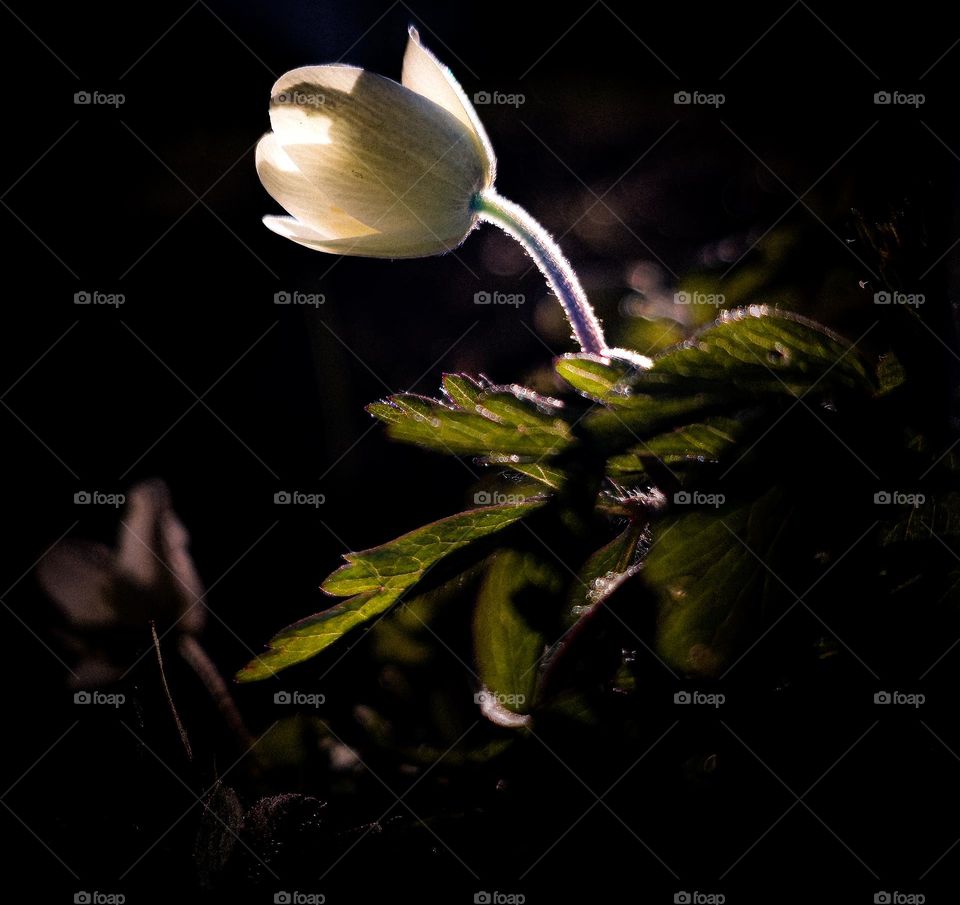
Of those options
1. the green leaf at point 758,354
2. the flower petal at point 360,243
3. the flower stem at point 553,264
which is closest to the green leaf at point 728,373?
the green leaf at point 758,354

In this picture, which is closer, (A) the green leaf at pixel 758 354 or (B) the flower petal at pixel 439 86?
(A) the green leaf at pixel 758 354

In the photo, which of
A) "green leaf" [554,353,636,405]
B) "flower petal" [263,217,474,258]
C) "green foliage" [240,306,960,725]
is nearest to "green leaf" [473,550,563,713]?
"green foliage" [240,306,960,725]

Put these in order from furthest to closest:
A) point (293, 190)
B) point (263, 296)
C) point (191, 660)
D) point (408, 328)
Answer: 1. point (263, 296)
2. point (408, 328)
3. point (293, 190)
4. point (191, 660)

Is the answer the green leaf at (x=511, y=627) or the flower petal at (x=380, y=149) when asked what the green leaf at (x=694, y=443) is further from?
the flower petal at (x=380, y=149)

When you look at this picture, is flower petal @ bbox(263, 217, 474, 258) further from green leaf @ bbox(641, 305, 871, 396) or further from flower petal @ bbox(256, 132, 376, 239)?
green leaf @ bbox(641, 305, 871, 396)

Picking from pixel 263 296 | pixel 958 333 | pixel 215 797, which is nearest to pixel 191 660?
pixel 215 797

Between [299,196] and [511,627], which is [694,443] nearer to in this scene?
[511,627]

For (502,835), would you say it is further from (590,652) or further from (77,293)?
(77,293)
